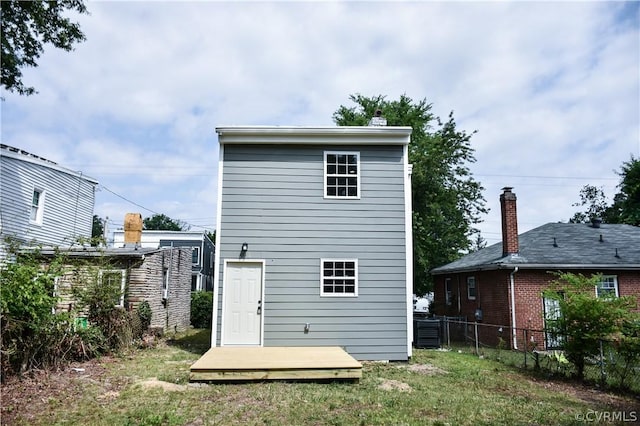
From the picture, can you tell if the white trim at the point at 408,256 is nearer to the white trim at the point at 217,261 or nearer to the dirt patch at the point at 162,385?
the white trim at the point at 217,261

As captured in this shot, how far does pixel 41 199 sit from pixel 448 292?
58.2 feet

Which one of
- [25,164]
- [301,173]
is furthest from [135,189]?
[301,173]

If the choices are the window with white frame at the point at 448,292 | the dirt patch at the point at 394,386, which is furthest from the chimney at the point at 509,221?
the dirt patch at the point at 394,386

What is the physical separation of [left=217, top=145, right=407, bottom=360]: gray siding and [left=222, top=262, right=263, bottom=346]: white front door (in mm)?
180

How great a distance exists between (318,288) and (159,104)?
802 centimetres

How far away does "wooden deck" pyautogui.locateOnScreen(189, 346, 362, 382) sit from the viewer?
6.77 metres

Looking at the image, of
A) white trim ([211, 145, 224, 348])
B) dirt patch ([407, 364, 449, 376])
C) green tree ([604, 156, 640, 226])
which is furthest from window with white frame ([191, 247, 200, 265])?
green tree ([604, 156, 640, 226])

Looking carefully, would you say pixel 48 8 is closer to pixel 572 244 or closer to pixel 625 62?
pixel 625 62

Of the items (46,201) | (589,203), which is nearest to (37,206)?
(46,201)

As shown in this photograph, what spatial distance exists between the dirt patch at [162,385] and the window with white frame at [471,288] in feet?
40.9

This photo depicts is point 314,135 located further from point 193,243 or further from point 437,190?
point 193,243

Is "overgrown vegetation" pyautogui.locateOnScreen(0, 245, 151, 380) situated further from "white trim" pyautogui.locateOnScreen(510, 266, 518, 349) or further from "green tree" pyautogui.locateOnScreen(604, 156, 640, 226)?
"green tree" pyautogui.locateOnScreen(604, 156, 640, 226)

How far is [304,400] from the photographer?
5.86 meters

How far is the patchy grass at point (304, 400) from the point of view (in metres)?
5.07
